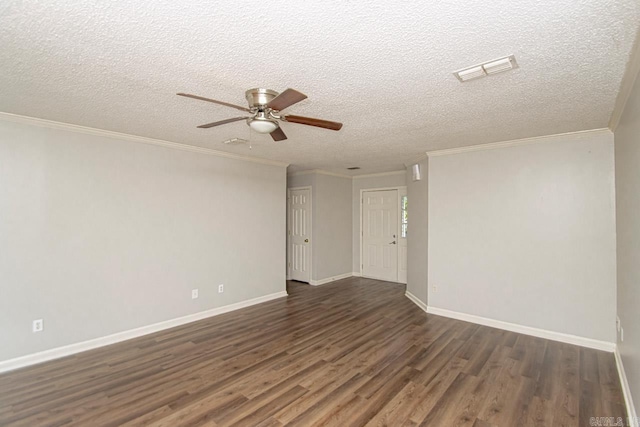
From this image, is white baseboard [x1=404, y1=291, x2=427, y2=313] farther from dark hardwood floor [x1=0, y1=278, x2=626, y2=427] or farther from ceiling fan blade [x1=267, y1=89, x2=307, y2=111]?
ceiling fan blade [x1=267, y1=89, x2=307, y2=111]

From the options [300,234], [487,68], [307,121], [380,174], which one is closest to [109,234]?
[307,121]

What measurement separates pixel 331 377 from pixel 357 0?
288cm

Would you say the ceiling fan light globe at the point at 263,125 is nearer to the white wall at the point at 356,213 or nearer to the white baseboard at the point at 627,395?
the white baseboard at the point at 627,395

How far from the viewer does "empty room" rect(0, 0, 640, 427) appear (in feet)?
5.59

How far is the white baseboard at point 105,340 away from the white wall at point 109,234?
0.06 m

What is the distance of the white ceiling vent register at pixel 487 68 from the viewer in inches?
75.3

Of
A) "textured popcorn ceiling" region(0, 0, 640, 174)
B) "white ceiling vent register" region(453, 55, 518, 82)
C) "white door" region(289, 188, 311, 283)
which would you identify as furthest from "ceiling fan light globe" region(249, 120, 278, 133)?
"white door" region(289, 188, 311, 283)

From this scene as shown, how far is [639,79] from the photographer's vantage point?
1.97 metres

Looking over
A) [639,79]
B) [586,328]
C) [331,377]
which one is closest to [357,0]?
[639,79]

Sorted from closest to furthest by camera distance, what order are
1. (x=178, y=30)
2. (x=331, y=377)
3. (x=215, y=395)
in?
(x=178, y=30)
(x=215, y=395)
(x=331, y=377)

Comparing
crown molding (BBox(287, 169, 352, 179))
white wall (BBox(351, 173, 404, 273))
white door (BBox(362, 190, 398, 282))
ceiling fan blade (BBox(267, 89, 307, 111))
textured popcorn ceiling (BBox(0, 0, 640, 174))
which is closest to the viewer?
textured popcorn ceiling (BBox(0, 0, 640, 174))

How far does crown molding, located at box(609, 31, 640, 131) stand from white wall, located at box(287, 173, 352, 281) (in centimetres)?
464

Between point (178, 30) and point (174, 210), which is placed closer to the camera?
point (178, 30)

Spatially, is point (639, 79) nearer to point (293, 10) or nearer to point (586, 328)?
point (293, 10)
